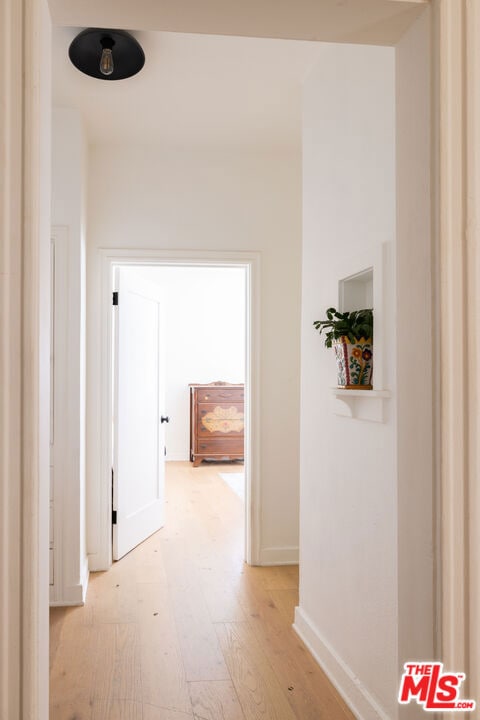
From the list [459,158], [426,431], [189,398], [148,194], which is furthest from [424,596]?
[189,398]

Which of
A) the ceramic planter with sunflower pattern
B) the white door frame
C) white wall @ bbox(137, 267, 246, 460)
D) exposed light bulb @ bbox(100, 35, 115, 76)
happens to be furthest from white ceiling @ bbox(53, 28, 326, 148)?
white wall @ bbox(137, 267, 246, 460)

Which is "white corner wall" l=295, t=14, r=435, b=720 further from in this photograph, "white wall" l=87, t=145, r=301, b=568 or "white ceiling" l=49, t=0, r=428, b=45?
"white wall" l=87, t=145, r=301, b=568

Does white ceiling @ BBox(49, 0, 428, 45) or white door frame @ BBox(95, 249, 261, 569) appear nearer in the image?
white ceiling @ BBox(49, 0, 428, 45)

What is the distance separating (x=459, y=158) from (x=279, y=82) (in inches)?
84.3

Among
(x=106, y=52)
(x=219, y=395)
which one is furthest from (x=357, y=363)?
(x=219, y=395)

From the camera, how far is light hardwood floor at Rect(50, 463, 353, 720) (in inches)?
87.7

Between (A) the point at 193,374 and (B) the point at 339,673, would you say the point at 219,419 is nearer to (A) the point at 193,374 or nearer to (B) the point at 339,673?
(A) the point at 193,374

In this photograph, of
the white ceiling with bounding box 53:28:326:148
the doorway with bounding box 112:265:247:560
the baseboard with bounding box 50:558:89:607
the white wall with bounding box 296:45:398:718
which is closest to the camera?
the white wall with bounding box 296:45:398:718

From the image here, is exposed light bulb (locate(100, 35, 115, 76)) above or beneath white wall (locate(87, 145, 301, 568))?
above

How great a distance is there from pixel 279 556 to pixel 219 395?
3757mm

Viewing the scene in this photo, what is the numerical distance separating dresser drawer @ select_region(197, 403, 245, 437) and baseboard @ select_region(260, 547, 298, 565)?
11.8ft

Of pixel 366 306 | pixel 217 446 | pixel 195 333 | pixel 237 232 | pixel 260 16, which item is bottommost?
pixel 217 446

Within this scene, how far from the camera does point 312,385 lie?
2.76 m

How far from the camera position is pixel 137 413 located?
4.18 m
